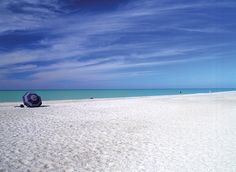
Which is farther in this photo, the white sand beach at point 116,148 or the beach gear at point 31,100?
the beach gear at point 31,100

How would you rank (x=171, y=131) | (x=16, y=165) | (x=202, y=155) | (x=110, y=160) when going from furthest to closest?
(x=171, y=131) < (x=202, y=155) < (x=110, y=160) < (x=16, y=165)

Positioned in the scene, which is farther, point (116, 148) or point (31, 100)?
point (31, 100)

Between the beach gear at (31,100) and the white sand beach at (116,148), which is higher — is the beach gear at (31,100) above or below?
above

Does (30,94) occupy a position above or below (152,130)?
above

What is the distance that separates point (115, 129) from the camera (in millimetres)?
9477

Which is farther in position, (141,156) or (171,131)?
(171,131)

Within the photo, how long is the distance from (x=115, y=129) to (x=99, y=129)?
2.15 feet

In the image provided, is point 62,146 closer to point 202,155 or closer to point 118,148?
point 118,148

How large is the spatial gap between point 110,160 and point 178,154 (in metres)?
1.86

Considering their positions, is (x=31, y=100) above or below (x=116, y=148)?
above

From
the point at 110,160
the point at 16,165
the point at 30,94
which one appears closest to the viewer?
the point at 16,165

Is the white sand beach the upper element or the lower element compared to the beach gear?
lower

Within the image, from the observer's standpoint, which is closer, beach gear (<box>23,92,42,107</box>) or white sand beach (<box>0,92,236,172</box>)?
white sand beach (<box>0,92,236,172</box>)

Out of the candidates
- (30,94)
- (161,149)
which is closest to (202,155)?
(161,149)
